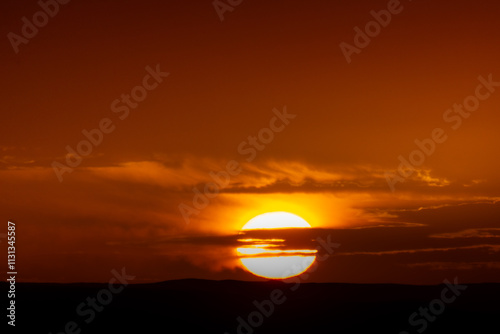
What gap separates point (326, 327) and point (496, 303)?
19242 mm

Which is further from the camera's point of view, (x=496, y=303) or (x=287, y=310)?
(x=496, y=303)

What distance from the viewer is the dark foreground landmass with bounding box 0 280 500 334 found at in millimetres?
42781

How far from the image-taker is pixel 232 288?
5675cm

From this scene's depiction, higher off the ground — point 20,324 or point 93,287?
point 93,287

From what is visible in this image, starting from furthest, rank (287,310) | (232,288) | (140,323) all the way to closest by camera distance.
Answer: (232,288) → (287,310) → (140,323)

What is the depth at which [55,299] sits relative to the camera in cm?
4528

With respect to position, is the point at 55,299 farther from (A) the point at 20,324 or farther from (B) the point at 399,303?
(B) the point at 399,303

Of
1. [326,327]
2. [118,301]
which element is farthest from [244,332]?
[118,301]

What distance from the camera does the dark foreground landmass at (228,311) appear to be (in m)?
42.8

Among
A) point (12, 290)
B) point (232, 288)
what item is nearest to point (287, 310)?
point (232, 288)

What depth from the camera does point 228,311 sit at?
48719 mm

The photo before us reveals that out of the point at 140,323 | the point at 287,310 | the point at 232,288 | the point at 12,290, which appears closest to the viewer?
the point at 140,323

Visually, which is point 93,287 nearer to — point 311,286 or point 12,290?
point 12,290

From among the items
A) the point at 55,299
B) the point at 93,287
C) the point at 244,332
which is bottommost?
the point at 244,332
